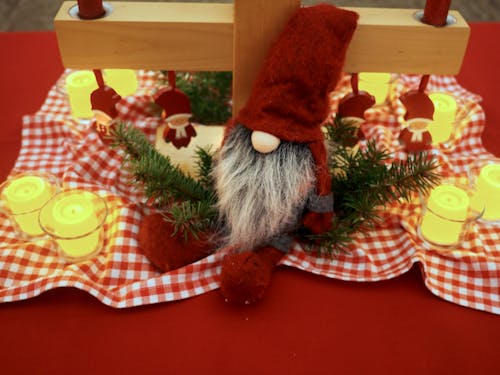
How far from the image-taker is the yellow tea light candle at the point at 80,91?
81cm

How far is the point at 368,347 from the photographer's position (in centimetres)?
56

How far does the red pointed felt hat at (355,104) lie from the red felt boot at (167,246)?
0.25 metres

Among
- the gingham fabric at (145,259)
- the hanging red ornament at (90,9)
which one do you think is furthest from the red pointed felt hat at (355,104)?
the hanging red ornament at (90,9)

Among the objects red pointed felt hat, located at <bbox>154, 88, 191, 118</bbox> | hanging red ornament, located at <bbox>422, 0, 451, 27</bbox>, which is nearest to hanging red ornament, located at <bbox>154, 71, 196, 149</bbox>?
red pointed felt hat, located at <bbox>154, 88, 191, 118</bbox>

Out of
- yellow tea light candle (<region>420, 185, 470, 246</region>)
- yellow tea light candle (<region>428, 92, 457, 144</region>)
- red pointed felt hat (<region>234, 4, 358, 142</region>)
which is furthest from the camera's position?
yellow tea light candle (<region>428, 92, 457, 144</region>)

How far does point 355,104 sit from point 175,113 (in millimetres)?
243

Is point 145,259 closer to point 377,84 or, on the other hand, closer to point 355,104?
point 355,104

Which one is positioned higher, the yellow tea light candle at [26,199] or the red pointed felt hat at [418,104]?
the red pointed felt hat at [418,104]

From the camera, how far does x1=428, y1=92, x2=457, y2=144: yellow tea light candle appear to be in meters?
0.79

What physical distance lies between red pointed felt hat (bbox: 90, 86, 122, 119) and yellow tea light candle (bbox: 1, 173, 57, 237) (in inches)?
4.9

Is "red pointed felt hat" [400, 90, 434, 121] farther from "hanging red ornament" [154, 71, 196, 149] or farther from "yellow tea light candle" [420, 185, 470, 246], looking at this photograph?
"hanging red ornament" [154, 71, 196, 149]

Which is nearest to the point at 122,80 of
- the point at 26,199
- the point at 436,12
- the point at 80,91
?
the point at 80,91

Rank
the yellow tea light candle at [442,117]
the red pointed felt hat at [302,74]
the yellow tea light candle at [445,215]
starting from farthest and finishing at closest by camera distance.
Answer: the yellow tea light candle at [442,117] → the yellow tea light candle at [445,215] → the red pointed felt hat at [302,74]

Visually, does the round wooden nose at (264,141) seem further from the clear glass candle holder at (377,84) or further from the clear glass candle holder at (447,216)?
the clear glass candle holder at (377,84)
